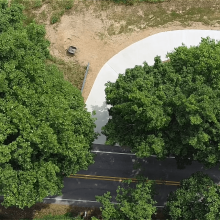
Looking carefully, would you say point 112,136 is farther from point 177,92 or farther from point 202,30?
point 202,30

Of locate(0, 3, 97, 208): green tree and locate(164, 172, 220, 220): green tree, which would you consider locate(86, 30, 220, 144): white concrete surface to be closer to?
locate(0, 3, 97, 208): green tree

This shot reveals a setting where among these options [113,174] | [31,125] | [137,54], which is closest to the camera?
[31,125]

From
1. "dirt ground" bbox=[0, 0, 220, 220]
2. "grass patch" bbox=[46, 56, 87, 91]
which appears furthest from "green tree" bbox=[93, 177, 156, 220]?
"grass patch" bbox=[46, 56, 87, 91]

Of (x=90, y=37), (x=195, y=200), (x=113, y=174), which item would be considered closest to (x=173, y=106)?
(x=195, y=200)

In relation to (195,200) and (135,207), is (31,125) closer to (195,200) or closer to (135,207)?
(135,207)

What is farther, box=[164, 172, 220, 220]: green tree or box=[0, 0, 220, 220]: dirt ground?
box=[0, 0, 220, 220]: dirt ground

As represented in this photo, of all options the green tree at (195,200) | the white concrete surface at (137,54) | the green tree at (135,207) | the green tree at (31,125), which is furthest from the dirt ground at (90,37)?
the green tree at (195,200)
